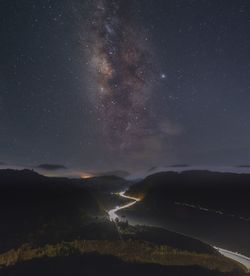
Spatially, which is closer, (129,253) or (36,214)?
(129,253)

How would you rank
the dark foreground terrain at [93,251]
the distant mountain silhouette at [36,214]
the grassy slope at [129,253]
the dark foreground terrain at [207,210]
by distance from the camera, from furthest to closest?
the dark foreground terrain at [207,210]
the distant mountain silhouette at [36,214]
the grassy slope at [129,253]
the dark foreground terrain at [93,251]

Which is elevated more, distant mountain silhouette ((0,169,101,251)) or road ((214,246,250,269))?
distant mountain silhouette ((0,169,101,251))

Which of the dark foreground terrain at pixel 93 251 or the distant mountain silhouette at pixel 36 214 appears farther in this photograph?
the distant mountain silhouette at pixel 36 214

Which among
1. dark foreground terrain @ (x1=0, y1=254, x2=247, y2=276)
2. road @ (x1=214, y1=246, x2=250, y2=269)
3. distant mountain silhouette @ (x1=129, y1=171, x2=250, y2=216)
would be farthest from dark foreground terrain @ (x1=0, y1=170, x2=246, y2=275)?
distant mountain silhouette @ (x1=129, y1=171, x2=250, y2=216)

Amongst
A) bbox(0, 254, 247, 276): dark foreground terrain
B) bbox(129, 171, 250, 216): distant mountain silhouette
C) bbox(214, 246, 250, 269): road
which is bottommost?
bbox(214, 246, 250, 269): road

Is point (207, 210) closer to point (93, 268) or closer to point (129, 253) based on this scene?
point (129, 253)

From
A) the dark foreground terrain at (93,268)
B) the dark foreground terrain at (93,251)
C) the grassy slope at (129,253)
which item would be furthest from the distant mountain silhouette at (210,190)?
the dark foreground terrain at (93,268)

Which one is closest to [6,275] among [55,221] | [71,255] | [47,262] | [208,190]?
[47,262]

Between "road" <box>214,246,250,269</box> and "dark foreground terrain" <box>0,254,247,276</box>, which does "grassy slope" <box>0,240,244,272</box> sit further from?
"road" <box>214,246,250,269</box>

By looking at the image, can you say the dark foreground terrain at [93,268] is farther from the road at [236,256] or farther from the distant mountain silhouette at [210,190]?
the distant mountain silhouette at [210,190]

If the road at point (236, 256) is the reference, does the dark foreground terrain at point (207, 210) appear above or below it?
above

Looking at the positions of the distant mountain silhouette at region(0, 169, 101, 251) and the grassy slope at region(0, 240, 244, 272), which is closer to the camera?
the grassy slope at region(0, 240, 244, 272)

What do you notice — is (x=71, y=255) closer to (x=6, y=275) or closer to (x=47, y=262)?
(x=47, y=262)

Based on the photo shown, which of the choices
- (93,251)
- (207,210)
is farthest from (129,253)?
(207,210)
